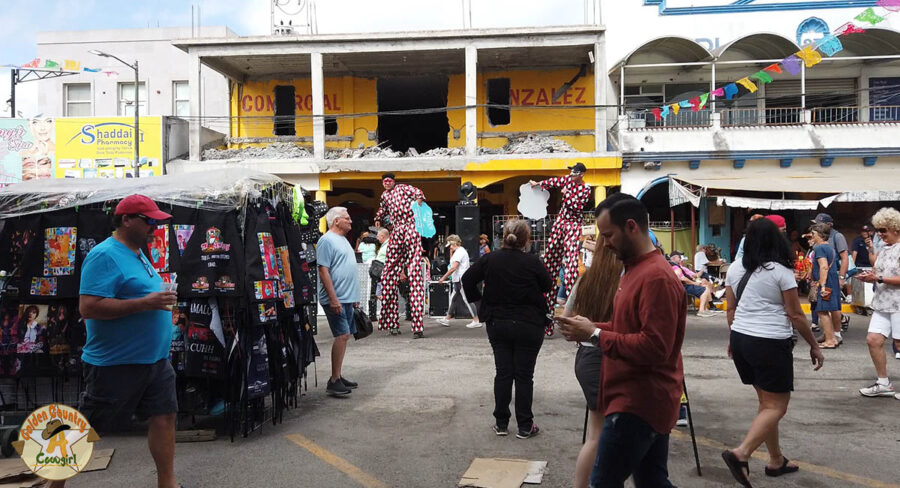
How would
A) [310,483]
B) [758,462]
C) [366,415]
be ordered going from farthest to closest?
[366,415] < [758,462] < [310,483]

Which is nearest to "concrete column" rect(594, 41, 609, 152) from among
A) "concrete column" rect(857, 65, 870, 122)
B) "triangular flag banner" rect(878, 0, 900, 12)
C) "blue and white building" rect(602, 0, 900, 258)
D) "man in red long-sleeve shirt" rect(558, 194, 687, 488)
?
"blue and white building" rect(602, 0, 900, 258)

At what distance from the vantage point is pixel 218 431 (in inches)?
228

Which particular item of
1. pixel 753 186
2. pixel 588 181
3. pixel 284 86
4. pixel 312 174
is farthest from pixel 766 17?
pixel 284 86

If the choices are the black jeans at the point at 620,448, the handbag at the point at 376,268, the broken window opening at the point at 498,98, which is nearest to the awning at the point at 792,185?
the broken window opening at the point at 498,98

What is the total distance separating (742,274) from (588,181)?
46.0ft

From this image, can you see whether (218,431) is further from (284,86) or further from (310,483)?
(284,86)

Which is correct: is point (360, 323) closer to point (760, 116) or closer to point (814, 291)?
point (814, 291)

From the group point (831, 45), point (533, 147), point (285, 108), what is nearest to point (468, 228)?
point (533, 147)

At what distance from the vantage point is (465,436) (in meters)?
5.58

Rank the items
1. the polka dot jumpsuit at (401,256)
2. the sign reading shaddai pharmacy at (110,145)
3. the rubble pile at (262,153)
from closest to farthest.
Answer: the polka dot jumpsuit at (401,256), the rubble pile at (262,153), the sign reading shaddai pharmacy at (110,145)

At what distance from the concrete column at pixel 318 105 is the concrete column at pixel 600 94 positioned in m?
7.56

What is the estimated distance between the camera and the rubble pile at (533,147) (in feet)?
63.6

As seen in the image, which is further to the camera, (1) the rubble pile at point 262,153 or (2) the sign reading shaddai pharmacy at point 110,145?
(2) the sign reading shaddai pharmacy at point 110,145

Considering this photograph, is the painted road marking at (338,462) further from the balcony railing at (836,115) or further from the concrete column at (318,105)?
the balcony railing at (836,115)
